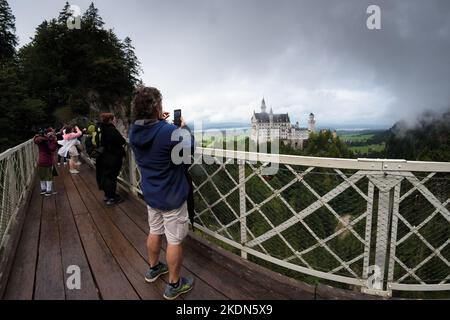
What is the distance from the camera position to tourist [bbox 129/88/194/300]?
2.25m

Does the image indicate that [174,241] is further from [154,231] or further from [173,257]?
[154,231]

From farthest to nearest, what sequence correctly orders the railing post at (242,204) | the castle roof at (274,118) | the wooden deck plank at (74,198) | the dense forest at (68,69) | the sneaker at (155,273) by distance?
the castle roof at (274,118) < the dense forest at (68,69) < the wooden deck plank at (74,198) < the railing post at (242,204) < the sneaker at (155,273)

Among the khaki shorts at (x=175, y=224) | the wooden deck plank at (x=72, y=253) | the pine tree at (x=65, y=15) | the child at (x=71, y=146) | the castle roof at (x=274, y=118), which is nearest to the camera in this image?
the khaki shorts at (x=175, y=224)

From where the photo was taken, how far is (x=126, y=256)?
3170 millimetres

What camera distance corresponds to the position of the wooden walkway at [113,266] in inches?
100

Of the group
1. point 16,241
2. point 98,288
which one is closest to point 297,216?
point 98,288

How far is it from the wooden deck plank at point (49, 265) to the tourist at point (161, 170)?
43.6 inches

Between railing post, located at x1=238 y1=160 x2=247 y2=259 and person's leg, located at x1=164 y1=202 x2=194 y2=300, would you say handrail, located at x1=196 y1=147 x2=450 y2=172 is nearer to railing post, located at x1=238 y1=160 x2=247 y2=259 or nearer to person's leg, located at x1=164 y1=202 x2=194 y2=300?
railing post, located at x1=238 y1=160 x2=247 y2=259

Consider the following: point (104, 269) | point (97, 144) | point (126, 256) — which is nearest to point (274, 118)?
point (97, 144)

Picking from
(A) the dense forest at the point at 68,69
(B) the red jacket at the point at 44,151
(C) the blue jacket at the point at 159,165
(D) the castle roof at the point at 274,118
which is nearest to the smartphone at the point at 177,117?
(C) the blue jacket at the point at 159,165

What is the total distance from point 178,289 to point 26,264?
1.90 meters

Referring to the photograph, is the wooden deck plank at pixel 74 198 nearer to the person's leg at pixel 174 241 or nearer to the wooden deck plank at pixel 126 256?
the wooden deck plank at pixel 126 256
